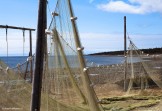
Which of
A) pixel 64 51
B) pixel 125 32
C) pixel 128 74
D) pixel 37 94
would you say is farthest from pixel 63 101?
pixel 128 74

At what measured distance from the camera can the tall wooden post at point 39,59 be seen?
16.6 ft

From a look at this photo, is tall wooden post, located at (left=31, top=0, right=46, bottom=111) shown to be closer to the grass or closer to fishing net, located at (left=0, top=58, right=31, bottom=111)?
fishing net, located at (left=0, top=58, right=31, bottom=111)

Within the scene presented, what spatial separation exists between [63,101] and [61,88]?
213 mm

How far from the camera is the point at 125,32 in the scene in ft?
52.1

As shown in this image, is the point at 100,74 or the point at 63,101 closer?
the point at 63,101

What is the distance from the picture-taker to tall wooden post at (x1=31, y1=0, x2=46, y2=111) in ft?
16.6

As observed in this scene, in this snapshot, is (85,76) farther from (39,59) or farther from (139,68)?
(139,68)

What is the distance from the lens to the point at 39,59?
5074mm

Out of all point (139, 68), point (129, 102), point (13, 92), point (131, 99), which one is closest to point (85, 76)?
point (13, 92)

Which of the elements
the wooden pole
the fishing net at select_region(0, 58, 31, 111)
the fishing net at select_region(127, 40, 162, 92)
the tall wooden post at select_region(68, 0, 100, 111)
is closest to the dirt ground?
the fishing net at select_region(127, 40, 162, 92)

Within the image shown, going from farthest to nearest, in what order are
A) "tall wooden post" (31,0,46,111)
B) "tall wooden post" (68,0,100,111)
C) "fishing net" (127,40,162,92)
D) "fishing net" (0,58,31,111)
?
"fishing net" (127,40,162,92), "fishing net" (0,58,31,111), "tall wooden post" (68,0,100,111), "tall wooden post" (31,0,46,111)

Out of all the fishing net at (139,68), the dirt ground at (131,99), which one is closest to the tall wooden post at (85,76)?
the dirt ground at (131,99)

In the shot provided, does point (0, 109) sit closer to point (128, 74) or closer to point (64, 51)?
point (64, 51)

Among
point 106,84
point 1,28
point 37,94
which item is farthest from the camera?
point 106,84
